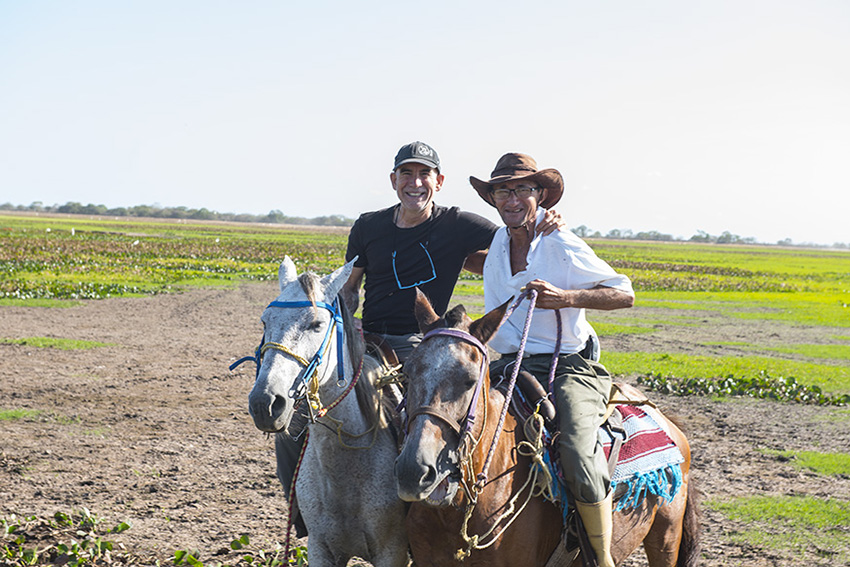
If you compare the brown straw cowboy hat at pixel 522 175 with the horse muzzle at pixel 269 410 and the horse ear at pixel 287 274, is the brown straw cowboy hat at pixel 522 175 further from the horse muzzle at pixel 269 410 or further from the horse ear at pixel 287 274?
the horse muzzle at pixel 269 410

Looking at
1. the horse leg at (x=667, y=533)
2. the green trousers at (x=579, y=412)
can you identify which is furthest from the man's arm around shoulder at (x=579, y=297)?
the horse leg at (x=667, y=533)

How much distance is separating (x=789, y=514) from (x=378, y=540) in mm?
5486

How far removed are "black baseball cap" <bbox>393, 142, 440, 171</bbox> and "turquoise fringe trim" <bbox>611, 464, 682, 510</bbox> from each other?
2.55m

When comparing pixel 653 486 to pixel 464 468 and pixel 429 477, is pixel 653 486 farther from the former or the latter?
pixel 429 477

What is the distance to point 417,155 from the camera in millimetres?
4957

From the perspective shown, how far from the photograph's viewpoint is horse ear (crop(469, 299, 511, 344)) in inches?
135

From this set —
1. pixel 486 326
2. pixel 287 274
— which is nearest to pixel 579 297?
pixel 486 326

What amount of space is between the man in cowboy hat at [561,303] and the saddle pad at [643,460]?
0.99 ft

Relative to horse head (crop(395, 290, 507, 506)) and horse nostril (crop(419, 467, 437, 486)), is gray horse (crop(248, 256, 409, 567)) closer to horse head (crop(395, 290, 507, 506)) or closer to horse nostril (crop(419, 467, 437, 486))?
horse head (crop(395, 290, 507, 506))

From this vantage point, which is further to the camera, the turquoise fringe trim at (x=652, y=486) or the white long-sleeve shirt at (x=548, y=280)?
the turquoise fringe trim at (x=652, y=486)

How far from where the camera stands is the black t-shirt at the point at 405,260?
5.11 metres

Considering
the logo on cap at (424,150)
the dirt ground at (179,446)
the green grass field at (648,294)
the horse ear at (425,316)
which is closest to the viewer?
the horse ear at (425,316)

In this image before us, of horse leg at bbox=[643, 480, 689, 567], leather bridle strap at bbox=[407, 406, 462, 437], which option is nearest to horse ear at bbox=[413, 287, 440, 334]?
leather bridle strap at bbox=[407, 406, 462, 437]

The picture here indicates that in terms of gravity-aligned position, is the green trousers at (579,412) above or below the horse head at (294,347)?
below
